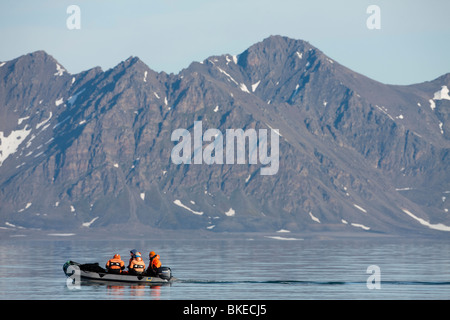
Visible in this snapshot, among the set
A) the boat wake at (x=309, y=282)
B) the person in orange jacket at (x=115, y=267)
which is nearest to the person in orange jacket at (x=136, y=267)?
the person in orange jacket at (x=115, y=267)

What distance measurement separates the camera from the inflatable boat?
105625 mm

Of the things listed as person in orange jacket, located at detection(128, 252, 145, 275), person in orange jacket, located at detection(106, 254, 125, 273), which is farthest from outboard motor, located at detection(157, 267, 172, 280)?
person in orange jacket, located at detection(106, 254, 125, 273)

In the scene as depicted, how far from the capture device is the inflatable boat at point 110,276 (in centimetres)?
10562

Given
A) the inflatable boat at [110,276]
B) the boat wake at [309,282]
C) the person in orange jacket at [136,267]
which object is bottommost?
the boat wake at [309,282]

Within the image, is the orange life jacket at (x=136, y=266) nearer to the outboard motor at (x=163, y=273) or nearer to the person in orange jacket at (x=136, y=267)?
the person in orange jacket at (x=136, y=267)

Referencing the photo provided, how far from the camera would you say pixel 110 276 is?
106 meters

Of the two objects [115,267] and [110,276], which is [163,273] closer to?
[115,267]

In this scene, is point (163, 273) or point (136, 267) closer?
point (136, 267)

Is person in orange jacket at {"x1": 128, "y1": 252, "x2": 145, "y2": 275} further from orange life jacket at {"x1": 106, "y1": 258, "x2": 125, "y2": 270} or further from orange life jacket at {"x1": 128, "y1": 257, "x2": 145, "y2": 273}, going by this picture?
orange life jacket at {"x1": 106, "y1": 258, "x2": 125, "y2": 270}

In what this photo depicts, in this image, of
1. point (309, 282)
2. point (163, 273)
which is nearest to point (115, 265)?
point (163, 273)
